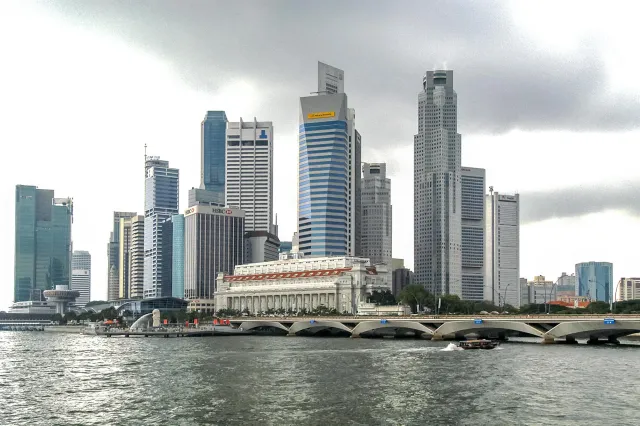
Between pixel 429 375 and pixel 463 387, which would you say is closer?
pixel 463 387

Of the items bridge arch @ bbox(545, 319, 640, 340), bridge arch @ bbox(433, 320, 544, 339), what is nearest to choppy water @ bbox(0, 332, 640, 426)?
bridge arch @ bbox(545, 319, 640, 340)

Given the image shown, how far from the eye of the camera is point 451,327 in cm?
19200

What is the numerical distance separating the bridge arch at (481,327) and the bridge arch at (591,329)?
12.6 feet

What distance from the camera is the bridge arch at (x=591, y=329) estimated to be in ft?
512

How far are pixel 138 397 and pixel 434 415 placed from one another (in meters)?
33.1

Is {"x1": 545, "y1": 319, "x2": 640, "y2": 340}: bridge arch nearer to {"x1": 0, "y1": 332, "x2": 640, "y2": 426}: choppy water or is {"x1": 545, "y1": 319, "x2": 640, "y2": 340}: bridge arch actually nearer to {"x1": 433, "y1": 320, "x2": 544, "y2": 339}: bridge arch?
{"x1": 433, "y1": 320, "x2": 544, "y2": 339}: bridge arch

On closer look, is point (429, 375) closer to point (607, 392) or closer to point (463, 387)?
point (463, 387)

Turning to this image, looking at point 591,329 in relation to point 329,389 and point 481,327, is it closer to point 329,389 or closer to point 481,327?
point 481,327

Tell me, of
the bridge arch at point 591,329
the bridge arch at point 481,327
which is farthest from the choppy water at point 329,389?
the bridge arch at point 481,327

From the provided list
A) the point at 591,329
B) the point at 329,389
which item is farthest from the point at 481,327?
the point at 329,389

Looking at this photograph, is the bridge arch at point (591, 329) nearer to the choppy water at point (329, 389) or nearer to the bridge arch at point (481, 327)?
the bridge arch at point (481, 327)

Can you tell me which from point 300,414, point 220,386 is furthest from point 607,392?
point 220,386

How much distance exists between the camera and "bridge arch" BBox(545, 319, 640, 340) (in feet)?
512

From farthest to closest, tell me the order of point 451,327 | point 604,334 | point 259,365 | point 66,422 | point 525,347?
point 451,327 → point 604,334 → point 525,347 → point 259,365 → point 66,422
